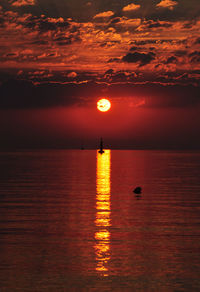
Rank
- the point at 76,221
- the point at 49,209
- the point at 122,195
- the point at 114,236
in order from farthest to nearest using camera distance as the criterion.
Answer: the point at 122,195, the point at 49,209, the point at 76,221, the point at 114,236

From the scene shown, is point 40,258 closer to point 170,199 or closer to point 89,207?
point 89,207

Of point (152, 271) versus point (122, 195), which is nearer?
point (152, 271)

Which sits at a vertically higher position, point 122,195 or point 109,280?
point 122,195

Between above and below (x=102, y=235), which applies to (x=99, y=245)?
below

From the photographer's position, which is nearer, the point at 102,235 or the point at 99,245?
the point at 99,245

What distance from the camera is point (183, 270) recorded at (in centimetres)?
2355

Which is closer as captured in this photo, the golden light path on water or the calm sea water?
the calm sea water

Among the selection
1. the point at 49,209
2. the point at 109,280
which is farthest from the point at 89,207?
the point at 109,280

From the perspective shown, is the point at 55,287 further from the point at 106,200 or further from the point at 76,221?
the point at 106,200

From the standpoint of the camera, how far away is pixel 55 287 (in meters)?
20.7

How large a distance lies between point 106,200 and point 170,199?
700 centimetres

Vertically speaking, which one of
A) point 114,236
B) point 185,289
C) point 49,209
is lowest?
point 185,289

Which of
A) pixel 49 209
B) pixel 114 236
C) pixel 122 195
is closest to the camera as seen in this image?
pixel 114 236

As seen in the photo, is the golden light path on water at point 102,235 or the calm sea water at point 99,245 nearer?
the calm sea water at point 99,245
